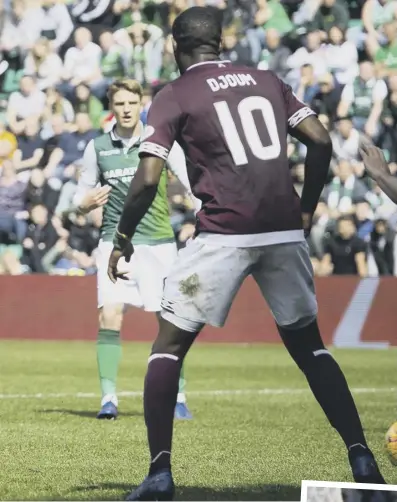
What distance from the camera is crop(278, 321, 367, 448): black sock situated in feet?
20.2

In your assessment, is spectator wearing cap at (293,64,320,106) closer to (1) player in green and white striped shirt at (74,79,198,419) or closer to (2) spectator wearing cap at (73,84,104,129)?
(2) spectator wearing cap at (73,84,104,129)

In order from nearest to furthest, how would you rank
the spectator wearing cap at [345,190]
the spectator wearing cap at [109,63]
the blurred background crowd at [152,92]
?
the blurred background crowd at [152,92]
the spectator wearing cap at [345,190]
the spectator wearing cap at [109,63]

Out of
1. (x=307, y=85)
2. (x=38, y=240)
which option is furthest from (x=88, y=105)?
(x=307, y=85)

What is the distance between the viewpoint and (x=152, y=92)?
815 inches

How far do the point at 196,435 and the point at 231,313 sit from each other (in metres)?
9.53

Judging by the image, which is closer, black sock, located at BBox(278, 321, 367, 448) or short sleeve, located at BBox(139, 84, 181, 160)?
short sleeve, located at BBox(139, 84, 181, 160)

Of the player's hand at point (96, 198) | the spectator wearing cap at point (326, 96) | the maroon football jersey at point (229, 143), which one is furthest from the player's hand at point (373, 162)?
the spectator wearing cap at point (326, 96)

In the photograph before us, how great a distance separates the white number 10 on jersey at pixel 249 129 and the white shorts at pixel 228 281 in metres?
0.43

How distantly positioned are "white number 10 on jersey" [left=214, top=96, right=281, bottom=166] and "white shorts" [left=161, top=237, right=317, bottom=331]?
0.43 metres

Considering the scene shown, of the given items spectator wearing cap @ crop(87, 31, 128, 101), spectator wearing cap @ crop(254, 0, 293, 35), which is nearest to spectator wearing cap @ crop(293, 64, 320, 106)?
spectator wearing cap @ crop(254, 0, 293, 35)

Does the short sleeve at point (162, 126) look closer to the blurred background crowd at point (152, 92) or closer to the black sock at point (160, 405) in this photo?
the black sock at point (160, 405)

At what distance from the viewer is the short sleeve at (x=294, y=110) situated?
6145 millimetres

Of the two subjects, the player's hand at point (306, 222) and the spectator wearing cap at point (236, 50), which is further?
the spectator wearing cap at point (236, 50)

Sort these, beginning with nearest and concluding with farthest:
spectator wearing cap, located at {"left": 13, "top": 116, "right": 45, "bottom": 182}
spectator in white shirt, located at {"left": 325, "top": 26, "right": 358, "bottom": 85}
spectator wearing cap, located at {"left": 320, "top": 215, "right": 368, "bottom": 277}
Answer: spectator wearing cap, located at {"left": 320, "top": 215, "right": 368, "bottom": 277} → spectator wearing cap, located at {"left": 13, "top": 116, "right": 45, "bottom": 182} → spectator in white shirt, located at {"left": 325, "top": 26, "right": 358, "bottom": 85}
